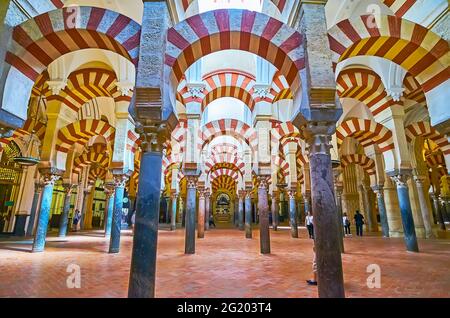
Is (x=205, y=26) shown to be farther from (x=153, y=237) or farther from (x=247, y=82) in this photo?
(x=247, y=82)

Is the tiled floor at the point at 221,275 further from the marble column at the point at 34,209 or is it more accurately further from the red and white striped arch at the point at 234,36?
the marble column at the point at 34,209

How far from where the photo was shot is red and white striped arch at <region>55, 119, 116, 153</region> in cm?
746

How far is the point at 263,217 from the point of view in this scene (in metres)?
6.75

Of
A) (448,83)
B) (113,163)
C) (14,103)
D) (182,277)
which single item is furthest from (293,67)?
(113,163)

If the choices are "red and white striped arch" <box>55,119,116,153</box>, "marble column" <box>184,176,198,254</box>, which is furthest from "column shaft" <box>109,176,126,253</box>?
"red and white striped arch" <box>55,119,116,153</box>

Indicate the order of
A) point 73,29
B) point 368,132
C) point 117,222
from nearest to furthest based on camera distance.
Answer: point 73,29 < point 117,222 < point 368,132

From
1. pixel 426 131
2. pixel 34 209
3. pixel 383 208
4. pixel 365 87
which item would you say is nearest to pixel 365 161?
pixel 383 208

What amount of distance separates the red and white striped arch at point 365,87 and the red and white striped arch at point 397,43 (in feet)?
9.24

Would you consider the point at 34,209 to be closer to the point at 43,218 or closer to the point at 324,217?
the point at 43,218

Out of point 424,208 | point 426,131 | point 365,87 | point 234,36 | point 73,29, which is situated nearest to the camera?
point 73,29

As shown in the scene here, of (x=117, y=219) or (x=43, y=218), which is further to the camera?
(x=43, y=218)

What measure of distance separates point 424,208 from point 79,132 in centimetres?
1334

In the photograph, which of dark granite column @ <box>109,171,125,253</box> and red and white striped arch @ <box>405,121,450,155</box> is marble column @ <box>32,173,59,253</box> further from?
red and white striped arch @ <box>405,121,450,155</box>
